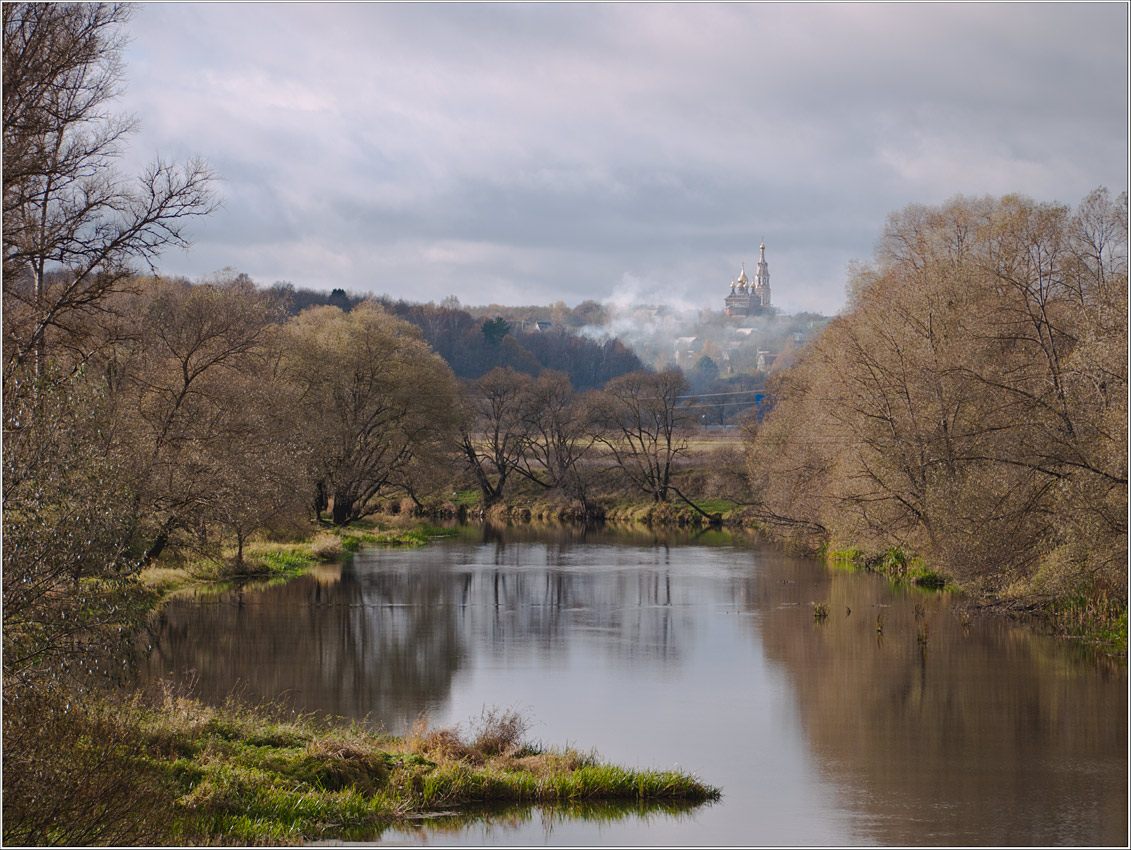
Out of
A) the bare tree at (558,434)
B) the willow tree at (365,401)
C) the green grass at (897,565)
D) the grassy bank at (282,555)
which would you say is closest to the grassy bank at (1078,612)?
the green grass at (897,565)

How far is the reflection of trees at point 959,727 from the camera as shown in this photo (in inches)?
488

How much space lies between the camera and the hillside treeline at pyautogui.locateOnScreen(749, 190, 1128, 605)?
20672mm

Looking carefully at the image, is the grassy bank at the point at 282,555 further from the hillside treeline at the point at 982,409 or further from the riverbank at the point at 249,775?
the hillside treeline at the point at 982,409

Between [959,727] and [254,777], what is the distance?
10581mm

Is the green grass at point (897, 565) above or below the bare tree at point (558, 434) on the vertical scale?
below

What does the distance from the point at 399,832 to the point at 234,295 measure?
37.0m

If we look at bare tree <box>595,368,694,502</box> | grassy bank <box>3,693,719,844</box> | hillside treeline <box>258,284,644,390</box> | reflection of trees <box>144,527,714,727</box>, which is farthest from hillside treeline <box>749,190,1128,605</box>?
hillside treeline <box>258,284,644,390</box>

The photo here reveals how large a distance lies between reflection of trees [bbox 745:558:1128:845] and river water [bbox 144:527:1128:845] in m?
0.05

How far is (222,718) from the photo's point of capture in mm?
14016

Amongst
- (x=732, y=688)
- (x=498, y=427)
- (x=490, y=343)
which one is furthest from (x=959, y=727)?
(x=490, y=343)

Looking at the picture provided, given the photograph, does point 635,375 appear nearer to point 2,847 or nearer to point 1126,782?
point 1126,782

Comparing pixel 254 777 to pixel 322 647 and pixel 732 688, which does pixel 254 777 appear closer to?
pixel 732 688

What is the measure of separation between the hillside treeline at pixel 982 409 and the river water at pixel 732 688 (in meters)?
2.10

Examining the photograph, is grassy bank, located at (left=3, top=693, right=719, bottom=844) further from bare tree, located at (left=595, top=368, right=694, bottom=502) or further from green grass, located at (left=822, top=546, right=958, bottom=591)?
bare tree, located at (left=595, top=368, right=694, bottom=502)
